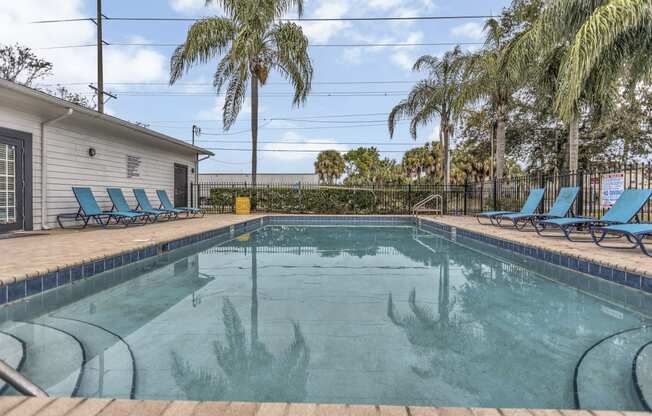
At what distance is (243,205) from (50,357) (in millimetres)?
12153

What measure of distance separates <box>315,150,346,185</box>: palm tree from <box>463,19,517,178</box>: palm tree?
85.9ft

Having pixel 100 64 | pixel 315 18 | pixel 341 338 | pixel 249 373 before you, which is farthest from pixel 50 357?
pixel 100 64

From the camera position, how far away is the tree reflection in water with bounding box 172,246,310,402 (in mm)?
1756

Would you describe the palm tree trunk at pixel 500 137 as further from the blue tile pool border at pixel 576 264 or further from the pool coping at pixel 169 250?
the blue tile pool border at pixel 576 264

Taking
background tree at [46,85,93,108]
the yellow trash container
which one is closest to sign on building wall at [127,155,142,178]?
the yellow trash container

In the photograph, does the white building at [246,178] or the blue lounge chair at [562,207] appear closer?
the blue lounge chair at [562,207]

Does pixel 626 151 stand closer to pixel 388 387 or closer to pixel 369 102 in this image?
pixel 369 102

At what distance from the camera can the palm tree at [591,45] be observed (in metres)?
6.01

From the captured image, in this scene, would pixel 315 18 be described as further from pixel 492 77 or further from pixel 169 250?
pixel 169 250

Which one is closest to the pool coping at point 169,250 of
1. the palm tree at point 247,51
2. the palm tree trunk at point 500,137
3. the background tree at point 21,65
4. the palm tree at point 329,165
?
the palm tree trunk at point 500,137

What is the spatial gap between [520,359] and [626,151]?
19492mm

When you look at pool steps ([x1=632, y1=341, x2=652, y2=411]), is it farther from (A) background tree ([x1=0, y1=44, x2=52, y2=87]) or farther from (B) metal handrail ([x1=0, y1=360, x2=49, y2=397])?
(A) background tree ([x1=0, y1=44, x2=52, y2=87])

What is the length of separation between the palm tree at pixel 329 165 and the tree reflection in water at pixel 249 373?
120 feet

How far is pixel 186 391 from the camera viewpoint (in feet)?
5.81
